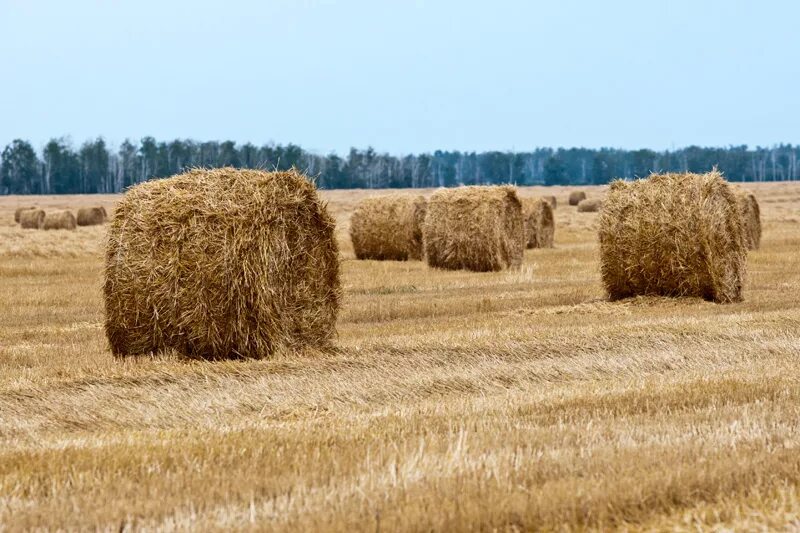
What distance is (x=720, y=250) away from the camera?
54.9 ft

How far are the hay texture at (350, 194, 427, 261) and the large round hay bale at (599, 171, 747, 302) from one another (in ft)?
35.0

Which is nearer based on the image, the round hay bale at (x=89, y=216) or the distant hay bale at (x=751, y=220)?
the distant hay bale at (x=751, y=220)

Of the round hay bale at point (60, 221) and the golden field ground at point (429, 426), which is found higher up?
the round hay bale at point (60, 221)

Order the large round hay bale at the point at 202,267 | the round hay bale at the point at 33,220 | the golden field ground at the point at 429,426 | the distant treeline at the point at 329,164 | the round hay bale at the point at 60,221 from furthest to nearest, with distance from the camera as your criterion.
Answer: the distant treeline at the point at 329,164, the round hay bale at the point at 33,220, the round hay bale at the point at 60,221, the large round hay bale at the point at 202,267, the golden field ground at the point at 429,426

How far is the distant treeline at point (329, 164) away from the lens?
118875mm

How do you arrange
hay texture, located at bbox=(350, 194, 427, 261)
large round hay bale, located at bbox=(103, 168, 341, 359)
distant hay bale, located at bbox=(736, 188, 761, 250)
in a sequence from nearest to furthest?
1. large round hay bale, located at bbox=(103, 168, 341, 359)
2. hay texture, located at bbox=(350, 194, 427, 261)
3. distant hay bale, located at bbox=(736, 188, 761, 250)

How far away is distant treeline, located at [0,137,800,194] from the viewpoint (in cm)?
11888

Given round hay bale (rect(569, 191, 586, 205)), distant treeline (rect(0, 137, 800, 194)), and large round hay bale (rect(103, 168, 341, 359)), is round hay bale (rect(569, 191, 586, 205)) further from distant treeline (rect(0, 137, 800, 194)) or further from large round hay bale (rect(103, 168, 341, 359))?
large round hay bale (rect(103, 168, 341, 359))

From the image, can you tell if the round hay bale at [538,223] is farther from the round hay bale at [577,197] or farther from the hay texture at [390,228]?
the round hay bale at [577,197]

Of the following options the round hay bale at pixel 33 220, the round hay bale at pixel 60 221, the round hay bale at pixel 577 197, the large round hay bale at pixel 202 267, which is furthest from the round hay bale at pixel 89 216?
the large round hay bale at pixel 202 267

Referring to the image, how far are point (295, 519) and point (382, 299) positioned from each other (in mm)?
12510

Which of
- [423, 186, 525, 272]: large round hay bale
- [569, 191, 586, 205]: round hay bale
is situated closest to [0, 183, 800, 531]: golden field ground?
[423, 186, 525, 272]: large round hay bale

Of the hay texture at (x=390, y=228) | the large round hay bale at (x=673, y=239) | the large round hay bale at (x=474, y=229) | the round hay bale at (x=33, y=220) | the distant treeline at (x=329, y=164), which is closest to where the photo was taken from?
the large round hay bale at (x=673, y=239)

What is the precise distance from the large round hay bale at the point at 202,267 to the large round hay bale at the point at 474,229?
13.2 m
